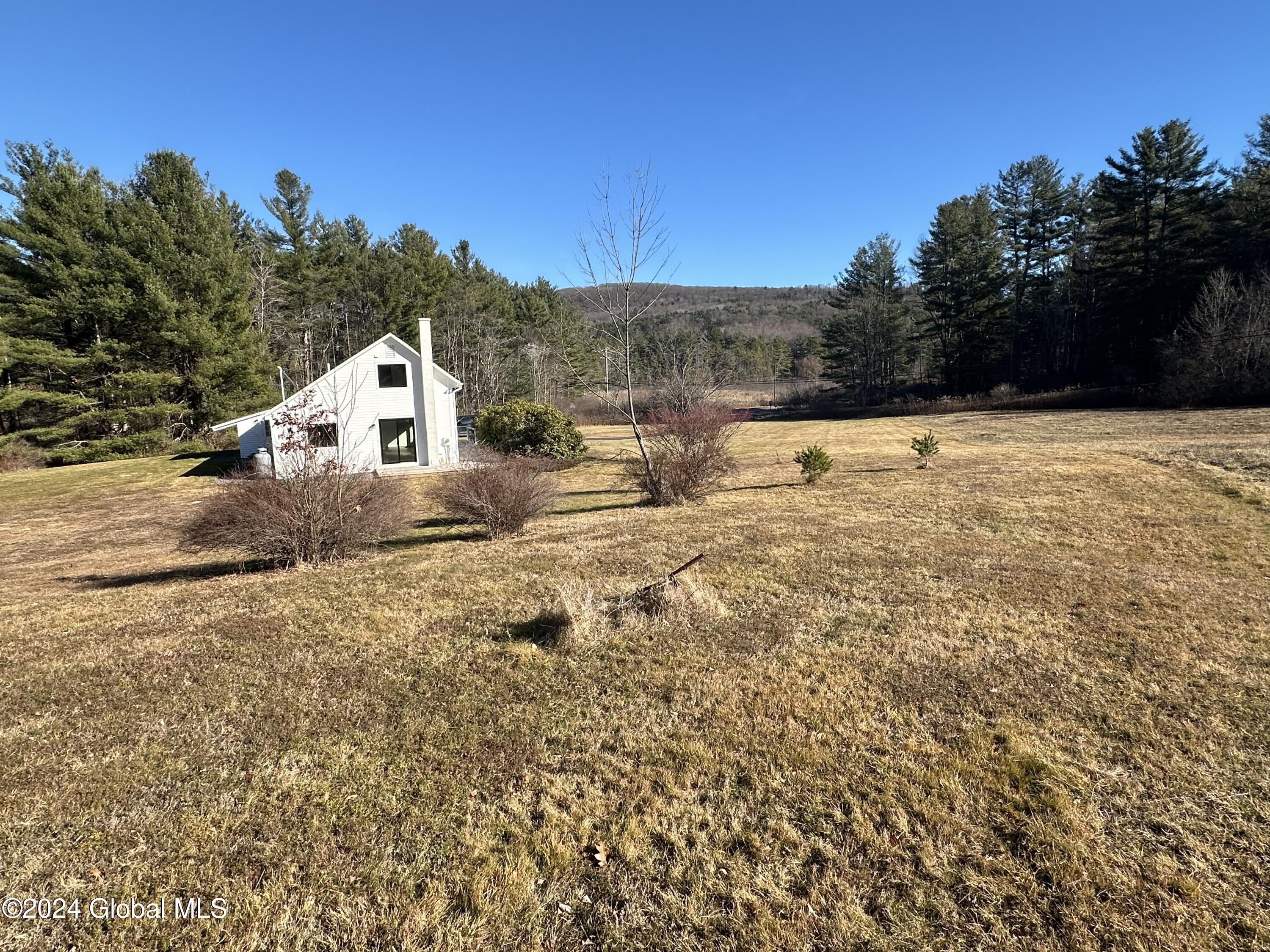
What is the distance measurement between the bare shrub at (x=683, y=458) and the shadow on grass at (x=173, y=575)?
7467 mm

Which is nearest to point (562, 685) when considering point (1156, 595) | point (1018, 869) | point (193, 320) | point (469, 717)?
point (469, 717)

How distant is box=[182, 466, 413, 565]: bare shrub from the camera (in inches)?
303

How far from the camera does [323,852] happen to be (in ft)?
8.98

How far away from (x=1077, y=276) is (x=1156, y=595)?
47742mm

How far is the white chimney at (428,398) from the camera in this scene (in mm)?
22344

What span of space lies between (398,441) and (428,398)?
230 cm

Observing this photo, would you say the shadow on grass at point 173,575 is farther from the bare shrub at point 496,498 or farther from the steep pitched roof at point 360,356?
the steep pitched roof at point 360,356

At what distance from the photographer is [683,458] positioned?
500 inches

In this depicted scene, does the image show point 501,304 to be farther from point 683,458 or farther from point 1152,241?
point 1152,241

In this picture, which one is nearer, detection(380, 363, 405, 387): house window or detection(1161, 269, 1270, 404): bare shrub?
detection(380, 363, 405, 387): house window

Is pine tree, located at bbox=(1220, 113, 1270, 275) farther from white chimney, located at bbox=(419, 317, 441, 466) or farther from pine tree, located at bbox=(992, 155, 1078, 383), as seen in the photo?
white chimney, located at bbox=(419, 317, 441, 466)

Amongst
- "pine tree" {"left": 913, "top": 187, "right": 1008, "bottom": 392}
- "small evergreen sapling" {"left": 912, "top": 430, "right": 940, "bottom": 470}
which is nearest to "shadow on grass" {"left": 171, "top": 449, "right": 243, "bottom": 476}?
"small evergreen sapling" {"left": 912, "top": 430, "right": 940, "bottom": 470}

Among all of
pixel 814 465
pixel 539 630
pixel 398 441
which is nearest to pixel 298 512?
pixel 539 630

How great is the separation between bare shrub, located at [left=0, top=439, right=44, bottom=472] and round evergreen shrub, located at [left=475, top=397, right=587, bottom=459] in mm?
19990
